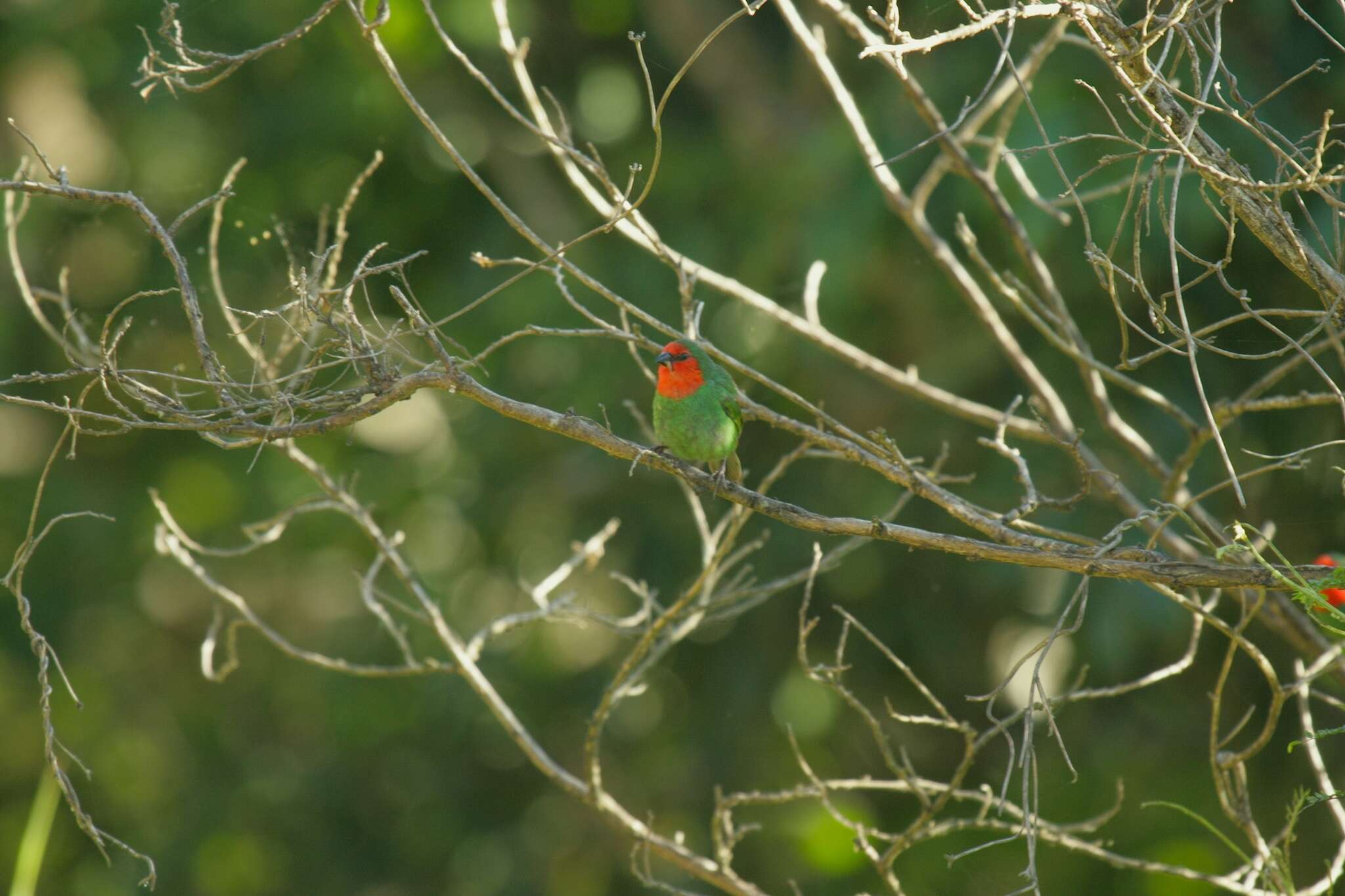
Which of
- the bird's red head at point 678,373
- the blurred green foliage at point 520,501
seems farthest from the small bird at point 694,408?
the blurred green foliage at point 520,501

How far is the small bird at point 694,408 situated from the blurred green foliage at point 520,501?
5.22 feet

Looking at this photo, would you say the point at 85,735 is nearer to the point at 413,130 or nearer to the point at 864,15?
the point at 413,130

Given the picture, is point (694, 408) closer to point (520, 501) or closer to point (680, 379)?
point (680, 379)

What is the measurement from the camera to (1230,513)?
4.91m

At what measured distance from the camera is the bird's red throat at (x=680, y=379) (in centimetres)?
367

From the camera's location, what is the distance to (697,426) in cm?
363

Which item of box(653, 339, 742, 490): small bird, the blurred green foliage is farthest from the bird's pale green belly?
the blurred green foliage

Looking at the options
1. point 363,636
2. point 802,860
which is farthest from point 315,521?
point 802,860

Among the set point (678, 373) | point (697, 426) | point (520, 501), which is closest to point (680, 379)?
point (678, 373)

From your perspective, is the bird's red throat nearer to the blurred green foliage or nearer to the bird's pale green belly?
the bird's pale green belly

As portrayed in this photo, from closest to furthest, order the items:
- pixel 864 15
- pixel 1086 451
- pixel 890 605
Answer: pixel 1086 451
pixel 864 15
pixel 890 605

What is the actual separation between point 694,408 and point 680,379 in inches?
3.9

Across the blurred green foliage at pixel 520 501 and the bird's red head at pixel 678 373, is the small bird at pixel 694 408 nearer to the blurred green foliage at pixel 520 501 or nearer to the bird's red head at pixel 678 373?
the bird's red head at pixel 678 373

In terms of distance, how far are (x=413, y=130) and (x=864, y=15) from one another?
2706mm
